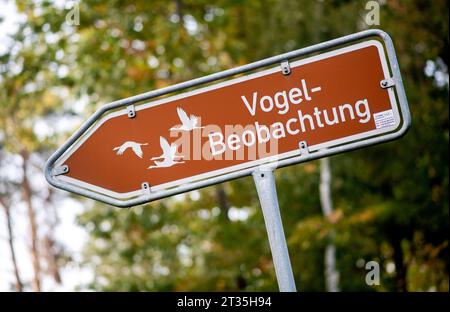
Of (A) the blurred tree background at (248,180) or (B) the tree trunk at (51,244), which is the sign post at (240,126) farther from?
(B) the tree trunk at (51,244)

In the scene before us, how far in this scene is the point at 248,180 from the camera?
9.62 metres

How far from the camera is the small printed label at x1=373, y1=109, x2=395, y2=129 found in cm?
170

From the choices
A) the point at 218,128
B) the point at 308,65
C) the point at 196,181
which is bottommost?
the point at 196,181

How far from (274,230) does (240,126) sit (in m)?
0.36

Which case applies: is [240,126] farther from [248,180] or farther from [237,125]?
[248,180]

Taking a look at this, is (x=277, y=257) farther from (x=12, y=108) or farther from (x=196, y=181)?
(x=12, y=108)

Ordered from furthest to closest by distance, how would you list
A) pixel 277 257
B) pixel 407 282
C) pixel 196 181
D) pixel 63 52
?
pixel 63 52 → pixel 407 282 → pixel 196 181 → pixel 277 257

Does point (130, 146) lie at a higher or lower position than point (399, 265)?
higher

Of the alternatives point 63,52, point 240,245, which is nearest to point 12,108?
point 63,52

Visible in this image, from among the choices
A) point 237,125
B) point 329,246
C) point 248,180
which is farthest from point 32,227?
point 237,125

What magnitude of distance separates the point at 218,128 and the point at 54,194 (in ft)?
49.6

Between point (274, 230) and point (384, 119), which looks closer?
point (274, 230)

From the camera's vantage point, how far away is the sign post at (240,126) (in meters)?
1.72
